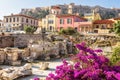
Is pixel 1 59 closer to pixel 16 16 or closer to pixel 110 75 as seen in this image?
pixel 110 75

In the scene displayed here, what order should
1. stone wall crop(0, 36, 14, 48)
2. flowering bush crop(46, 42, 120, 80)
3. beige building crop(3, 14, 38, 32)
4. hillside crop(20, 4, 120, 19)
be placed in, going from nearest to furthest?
flowering bush crop(46, 42, 120, 80) → stone wall crop(0, 36, 14, 48) → beige building crop(3, 14, 38, 32) → hillside crop(20, 4, 120, 19)

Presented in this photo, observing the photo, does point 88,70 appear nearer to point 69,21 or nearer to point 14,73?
point 14,73

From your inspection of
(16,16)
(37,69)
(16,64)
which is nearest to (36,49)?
(16,64)

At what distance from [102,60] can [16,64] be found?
53.1ft

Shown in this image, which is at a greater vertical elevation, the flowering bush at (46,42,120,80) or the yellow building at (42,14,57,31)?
the flowering bush at (46,42,120,80)

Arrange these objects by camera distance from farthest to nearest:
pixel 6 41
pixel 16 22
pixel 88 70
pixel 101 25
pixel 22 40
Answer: pixel 16 22, pixel 101 25, pixel 22 40, pixel 6 41, pixel 88 70

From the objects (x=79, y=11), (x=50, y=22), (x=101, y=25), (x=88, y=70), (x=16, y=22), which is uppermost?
(x=88, y=70)

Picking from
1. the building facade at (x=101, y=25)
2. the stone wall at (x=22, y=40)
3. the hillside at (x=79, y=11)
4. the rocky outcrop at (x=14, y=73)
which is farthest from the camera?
the hillside at (x=79, y=11)

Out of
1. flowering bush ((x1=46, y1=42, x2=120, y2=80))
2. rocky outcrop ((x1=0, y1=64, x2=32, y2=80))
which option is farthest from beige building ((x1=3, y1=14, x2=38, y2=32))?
flowering bush ((x1=46, y1=42, x2=120, y2=80))

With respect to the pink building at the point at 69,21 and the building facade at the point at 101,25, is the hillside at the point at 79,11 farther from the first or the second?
the building facade at the point at 101,25

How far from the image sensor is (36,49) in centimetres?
2953

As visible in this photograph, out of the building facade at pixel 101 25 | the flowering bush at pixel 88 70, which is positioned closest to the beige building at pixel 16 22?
the building facade at pixel 101 25

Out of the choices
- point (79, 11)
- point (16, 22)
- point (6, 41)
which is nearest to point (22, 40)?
point (6, 41)

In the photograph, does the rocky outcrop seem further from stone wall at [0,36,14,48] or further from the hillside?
the hillside
